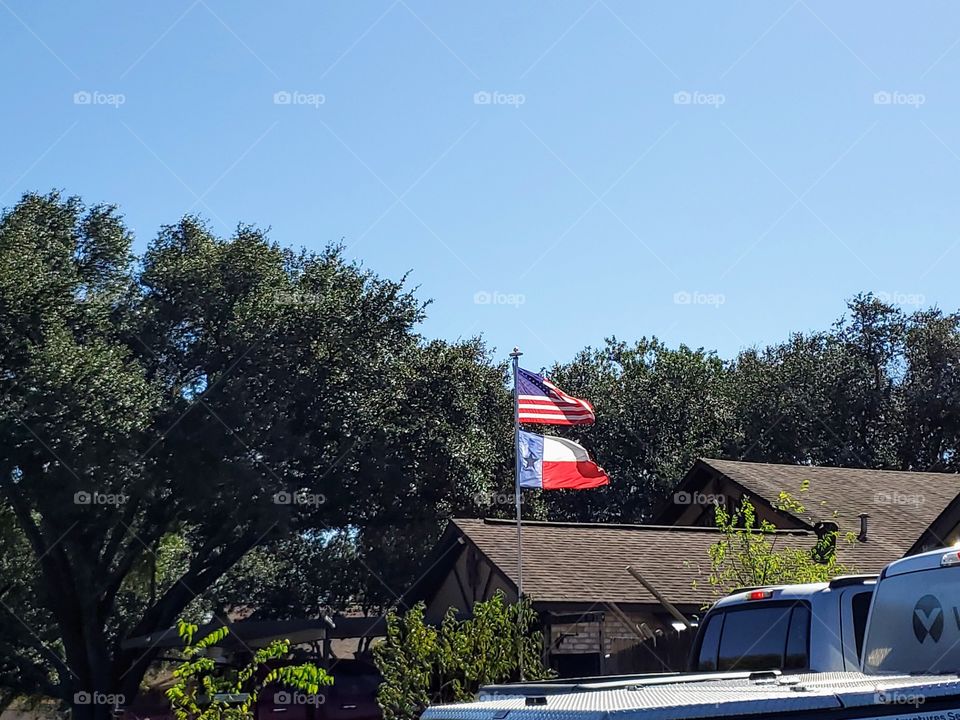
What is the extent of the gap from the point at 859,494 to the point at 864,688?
999 inches

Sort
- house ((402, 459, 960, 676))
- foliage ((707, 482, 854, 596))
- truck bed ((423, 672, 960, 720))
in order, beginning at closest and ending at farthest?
truck bed ((423, 672, 960, 720)), foliage ((707, 482, 854, 596)), house ((402, 459, 960, 676))

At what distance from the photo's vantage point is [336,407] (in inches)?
1355

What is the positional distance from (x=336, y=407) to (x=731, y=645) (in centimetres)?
2547

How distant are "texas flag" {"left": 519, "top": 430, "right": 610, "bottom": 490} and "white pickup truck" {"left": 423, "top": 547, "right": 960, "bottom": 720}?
1159cm

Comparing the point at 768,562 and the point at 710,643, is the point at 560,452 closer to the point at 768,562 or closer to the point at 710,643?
the point at 768,562

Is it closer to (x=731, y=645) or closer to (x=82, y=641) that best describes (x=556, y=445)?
(x=731, y=645)

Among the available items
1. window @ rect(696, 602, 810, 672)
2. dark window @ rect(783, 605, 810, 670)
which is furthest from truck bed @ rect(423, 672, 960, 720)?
window @ rect(696, 602, 810, 672)

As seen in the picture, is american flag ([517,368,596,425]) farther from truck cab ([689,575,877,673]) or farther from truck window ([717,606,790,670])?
truck window ([717,606,790,670])

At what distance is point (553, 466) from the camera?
20.0 m

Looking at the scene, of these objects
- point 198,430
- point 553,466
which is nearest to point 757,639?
point 553,466

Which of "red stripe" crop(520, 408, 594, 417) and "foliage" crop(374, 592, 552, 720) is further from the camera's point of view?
"red stripe" crop(520, 408, 594, 417)

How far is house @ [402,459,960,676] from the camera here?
21750 millimetres

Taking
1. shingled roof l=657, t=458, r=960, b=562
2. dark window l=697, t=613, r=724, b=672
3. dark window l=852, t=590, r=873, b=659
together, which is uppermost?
shingled roof l=657, t=458, r=960, b=562

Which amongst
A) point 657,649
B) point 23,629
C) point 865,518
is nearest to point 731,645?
point 657,649
